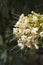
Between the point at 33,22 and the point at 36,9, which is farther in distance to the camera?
the point at 36,9

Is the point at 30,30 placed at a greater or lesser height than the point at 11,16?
lesser

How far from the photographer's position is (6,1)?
230 centimetres

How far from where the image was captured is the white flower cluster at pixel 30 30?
5.18ft

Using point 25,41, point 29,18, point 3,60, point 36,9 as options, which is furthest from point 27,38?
point 3,60

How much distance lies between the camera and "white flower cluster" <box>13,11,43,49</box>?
1.58 m

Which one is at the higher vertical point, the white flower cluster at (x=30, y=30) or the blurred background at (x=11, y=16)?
the blurred background at (x=11, y=16)

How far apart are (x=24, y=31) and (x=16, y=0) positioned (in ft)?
2.41

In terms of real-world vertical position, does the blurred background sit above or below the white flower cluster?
above

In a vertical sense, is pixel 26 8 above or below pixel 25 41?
above

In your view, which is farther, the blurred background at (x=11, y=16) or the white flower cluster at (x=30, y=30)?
the blurred background at (x=11, y=16)

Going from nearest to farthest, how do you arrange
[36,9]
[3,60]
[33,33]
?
1. [33,33]
2. [36,9]
3. [3,60]

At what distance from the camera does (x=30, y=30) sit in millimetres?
1592

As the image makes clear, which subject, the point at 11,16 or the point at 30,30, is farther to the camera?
the point at 11,16

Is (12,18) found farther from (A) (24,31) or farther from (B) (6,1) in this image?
(A) (24,31)
